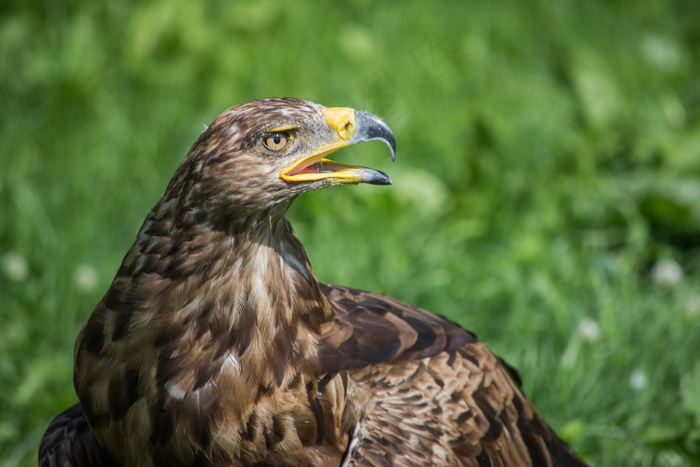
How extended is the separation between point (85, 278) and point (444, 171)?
2.26 m

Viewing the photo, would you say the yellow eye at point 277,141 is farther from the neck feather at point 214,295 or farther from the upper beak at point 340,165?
the neck feather at point 214,295

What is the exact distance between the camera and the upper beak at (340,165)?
249 centimetres

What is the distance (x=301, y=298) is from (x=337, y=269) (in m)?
2.07

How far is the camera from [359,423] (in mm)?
2654

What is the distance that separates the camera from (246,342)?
260 cm

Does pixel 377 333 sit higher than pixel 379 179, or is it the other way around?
pixel 379 179

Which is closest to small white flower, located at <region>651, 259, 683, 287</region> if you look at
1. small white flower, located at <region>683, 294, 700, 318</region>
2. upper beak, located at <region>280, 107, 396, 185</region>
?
small white flower, located at <region>683, 294, 700, 318</region>

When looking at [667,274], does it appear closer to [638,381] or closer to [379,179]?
[638,381]

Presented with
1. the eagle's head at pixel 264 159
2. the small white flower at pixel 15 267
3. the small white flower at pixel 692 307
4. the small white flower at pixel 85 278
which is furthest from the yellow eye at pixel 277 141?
the small white flower at pixel 692 307

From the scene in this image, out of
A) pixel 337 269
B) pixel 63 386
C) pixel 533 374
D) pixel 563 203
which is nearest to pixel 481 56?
pixel 563 203

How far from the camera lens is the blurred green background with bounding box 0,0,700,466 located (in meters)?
4.28

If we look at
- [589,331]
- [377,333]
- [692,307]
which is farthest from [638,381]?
[377,333]

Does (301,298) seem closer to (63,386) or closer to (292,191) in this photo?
(292,191)

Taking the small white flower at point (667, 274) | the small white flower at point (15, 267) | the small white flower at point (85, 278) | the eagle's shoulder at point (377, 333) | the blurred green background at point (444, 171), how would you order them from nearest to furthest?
the eagle's shoulder at point (377, 333)
the blurred green background at point (444, 171)
the small white flower at point (85, 278)
the small white flower at point (15, 267)
the small white flower at point (667, 274)
